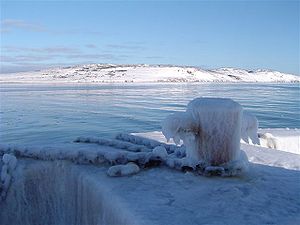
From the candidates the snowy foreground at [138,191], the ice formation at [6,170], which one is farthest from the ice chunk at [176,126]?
the ice formation at [6,170]

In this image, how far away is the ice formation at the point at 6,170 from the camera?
463cm

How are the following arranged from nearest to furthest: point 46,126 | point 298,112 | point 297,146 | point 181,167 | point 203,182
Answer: point 203,182 → point 181,167 → point 297,146 → point 46,126 → point 298,112

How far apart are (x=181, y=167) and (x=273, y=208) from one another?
1.33 m

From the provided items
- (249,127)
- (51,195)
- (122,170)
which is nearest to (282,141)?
(249,127)

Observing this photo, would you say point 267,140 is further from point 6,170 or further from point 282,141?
→ point 6,170

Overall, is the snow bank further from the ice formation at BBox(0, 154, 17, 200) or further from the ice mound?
the ice mound

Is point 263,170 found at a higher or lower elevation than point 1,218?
higher

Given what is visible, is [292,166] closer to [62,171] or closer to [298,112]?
[62,171]

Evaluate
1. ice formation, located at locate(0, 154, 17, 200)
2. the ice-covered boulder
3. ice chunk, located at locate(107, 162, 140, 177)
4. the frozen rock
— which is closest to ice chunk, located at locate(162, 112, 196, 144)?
the ice-covered boulder

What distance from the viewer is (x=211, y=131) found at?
3955mm

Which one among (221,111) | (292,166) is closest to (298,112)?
(292,166)

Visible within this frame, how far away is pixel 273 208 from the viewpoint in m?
3.07

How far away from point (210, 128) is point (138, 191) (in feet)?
3.65

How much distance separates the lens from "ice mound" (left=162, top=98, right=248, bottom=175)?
3881mm
